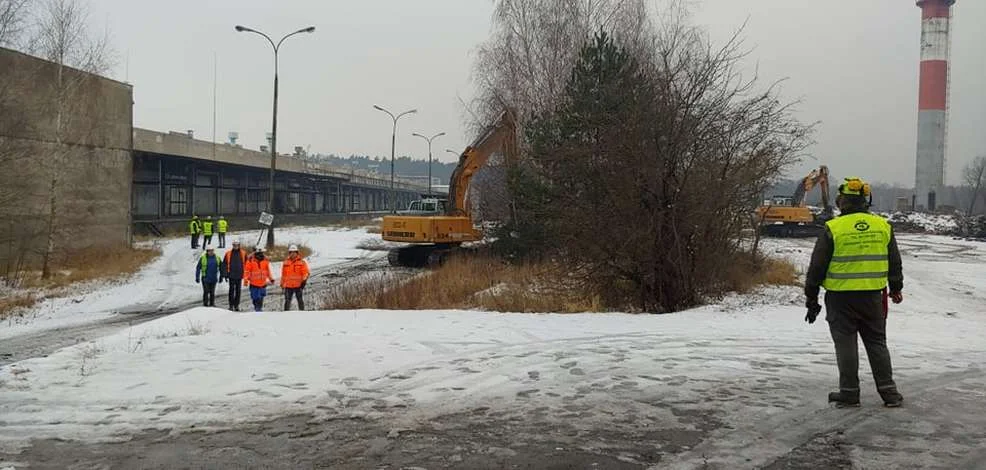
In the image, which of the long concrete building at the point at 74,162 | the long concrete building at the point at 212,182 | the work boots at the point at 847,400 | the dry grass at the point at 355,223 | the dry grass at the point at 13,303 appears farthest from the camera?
the dry grass at the point at 355,223

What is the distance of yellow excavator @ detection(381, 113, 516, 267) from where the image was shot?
24688mm

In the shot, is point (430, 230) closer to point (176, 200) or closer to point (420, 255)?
point (420, 255)

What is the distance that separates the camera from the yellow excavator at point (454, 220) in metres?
24.7

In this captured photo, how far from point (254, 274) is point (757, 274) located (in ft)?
37.3

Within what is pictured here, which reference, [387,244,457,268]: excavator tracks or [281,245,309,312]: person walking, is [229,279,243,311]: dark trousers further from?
[387,244,457,268]: excavator tracks

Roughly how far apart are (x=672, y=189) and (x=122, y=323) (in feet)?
40.0

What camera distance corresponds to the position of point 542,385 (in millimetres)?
6609

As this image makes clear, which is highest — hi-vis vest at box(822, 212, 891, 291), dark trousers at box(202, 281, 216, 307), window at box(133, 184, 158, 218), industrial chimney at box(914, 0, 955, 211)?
industrial chimney at box(914, 0, 955, 211)

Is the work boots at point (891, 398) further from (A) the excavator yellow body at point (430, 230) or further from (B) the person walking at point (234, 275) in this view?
(A) the excavator yellow body at point (430, 230)

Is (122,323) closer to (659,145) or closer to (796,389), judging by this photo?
(659,145)

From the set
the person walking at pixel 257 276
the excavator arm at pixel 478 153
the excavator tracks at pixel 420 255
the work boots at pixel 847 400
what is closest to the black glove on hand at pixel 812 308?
the work boots at pixel 847 400

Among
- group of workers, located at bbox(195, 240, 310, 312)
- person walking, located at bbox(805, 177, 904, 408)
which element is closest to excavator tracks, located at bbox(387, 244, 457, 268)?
group of workers, located at bbox(195, 240, 310, 312)

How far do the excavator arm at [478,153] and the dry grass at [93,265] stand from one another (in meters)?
12.5

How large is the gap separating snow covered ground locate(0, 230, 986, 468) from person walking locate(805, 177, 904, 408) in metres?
0.25
